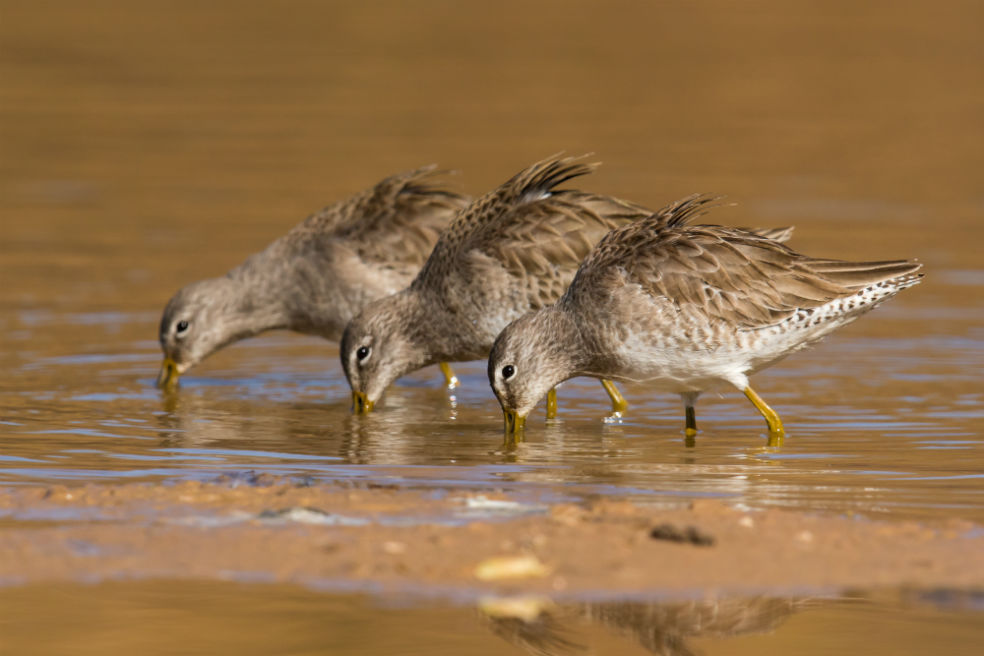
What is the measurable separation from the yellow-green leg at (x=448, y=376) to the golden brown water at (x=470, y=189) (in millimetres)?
85

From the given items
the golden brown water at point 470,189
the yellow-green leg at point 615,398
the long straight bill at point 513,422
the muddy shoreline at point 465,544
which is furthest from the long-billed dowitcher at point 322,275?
the muddy shoreline at point 465,544

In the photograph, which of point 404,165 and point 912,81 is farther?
point 912,81

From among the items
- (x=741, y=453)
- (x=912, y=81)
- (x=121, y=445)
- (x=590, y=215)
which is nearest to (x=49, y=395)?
(x=121, y=445)

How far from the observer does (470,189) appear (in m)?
16.6

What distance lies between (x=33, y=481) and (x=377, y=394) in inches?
116

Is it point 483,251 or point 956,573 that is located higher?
point 483,251

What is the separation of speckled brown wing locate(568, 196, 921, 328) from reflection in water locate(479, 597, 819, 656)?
290cm

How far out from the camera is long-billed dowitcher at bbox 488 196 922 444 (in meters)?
8.32

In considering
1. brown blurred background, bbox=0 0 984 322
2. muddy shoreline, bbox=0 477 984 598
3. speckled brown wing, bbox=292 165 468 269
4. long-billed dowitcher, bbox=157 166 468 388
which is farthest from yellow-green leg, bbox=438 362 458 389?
muddy shoreline, bbox=0 477 984 598

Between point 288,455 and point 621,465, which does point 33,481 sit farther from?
point 621,465

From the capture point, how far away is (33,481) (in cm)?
741

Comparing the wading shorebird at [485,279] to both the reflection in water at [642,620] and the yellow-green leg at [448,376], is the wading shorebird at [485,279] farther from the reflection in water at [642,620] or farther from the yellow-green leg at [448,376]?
the reflection in water at [642,620]

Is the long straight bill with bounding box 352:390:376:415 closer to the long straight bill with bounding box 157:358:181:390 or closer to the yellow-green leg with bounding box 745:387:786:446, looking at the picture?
the long straight bill with bounding box 157:358:181:390

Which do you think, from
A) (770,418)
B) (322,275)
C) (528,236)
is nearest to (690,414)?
(770,418)
